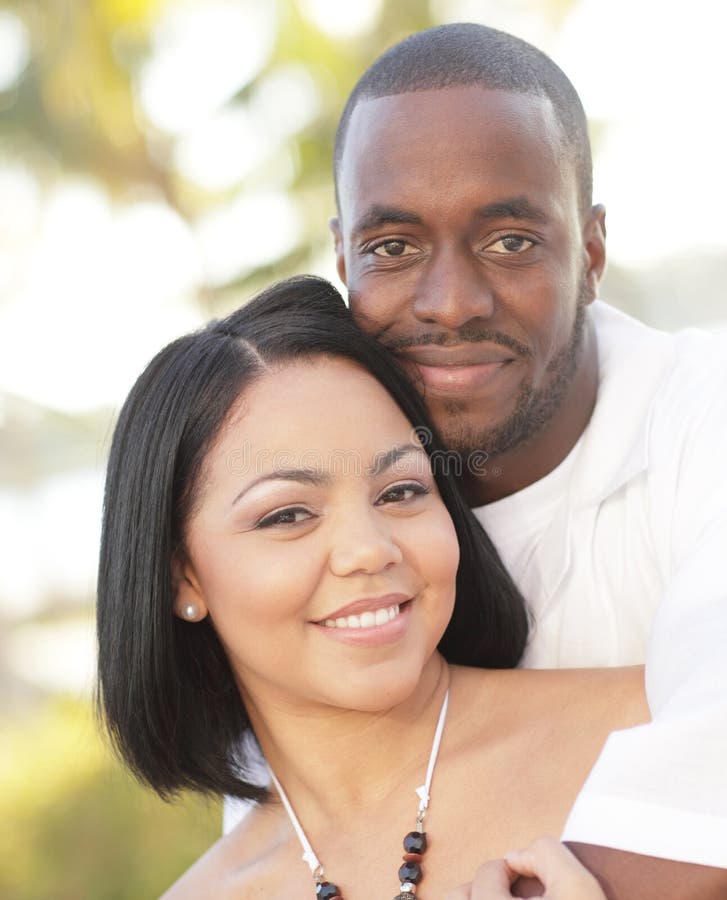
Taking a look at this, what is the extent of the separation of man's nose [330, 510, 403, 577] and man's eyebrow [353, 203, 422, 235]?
2.52 ft

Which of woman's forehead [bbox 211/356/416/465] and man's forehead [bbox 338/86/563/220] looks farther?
man's forehead [bbox 338/86/563/220]

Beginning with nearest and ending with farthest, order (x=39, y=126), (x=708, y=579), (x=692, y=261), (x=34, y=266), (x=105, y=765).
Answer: (x=708, y=579), (x=105, y=765), (x=39, y=126), (x=34, y=266), (x=692, y=261)

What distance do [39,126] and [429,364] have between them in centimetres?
969

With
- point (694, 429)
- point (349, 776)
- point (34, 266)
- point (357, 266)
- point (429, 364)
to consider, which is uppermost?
point (34, 266)

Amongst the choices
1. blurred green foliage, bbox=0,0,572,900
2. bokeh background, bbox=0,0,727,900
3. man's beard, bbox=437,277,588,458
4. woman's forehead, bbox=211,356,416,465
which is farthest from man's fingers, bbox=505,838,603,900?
bokeh background, bbox=0,0,727,900

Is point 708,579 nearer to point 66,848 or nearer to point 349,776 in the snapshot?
point 349,776

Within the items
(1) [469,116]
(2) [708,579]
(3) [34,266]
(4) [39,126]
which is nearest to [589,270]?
(1) [469,116]

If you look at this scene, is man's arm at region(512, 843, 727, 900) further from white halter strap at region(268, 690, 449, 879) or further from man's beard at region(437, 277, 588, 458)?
man's beard at region(437, 277, 588, 458)

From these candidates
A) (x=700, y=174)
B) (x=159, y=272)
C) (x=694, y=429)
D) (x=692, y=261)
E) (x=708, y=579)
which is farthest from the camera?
(x=692, y=261)

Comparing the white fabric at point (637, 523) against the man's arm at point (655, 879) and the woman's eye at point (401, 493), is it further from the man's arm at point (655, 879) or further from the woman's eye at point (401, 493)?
the woman's eye at point (401, 493)

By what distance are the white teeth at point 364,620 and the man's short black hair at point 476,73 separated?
128cm

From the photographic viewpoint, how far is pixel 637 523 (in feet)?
9.59

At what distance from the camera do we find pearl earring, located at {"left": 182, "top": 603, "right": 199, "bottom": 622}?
8.79 feet

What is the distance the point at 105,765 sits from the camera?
806cm
